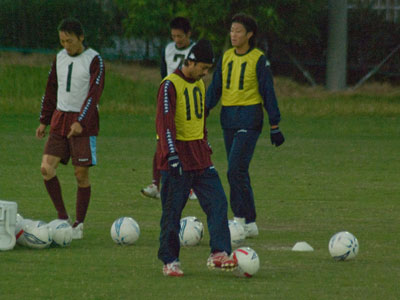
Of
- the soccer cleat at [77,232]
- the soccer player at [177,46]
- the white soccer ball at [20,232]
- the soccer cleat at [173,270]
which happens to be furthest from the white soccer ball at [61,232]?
the soccer player at [177,46]

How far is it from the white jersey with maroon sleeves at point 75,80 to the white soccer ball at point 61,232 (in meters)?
1.38

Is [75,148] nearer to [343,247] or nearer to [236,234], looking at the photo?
[236,234]

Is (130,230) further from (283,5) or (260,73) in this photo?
(283,5)

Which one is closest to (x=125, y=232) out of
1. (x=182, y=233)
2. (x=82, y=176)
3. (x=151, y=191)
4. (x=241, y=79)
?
(x=182, y=233)

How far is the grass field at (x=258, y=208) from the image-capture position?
319 inches

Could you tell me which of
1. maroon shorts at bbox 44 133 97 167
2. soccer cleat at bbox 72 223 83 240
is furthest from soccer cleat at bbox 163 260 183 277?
maroon shorts at bbox 44 133 97 167

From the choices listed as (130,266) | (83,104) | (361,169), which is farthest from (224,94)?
(361,169)

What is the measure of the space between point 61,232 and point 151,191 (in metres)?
4.70

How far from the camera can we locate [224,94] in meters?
11.3

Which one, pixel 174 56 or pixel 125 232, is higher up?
pixel 174 56

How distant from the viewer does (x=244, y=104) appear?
1110 centimetres

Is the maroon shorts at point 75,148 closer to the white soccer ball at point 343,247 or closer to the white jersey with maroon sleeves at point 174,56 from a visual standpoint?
the white soccer ball at point 343,247

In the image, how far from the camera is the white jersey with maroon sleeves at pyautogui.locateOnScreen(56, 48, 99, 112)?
35.6 ft

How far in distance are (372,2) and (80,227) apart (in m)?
31.5
